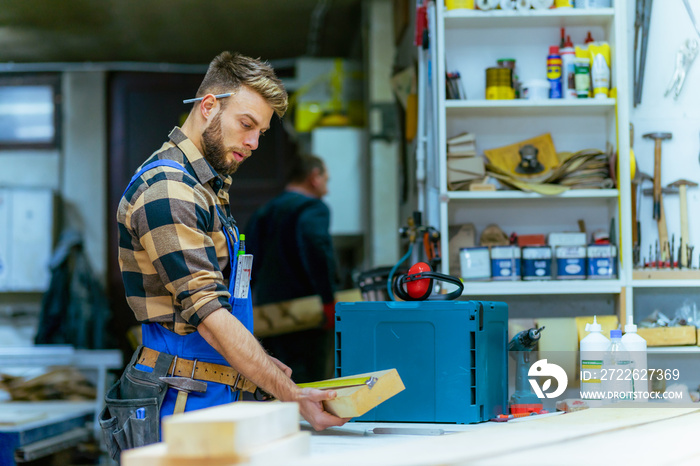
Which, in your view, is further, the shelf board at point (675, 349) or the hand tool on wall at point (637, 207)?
the hand tool on wall at point (637, 207)

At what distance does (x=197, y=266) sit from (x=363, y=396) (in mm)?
471

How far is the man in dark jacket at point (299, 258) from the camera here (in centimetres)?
391

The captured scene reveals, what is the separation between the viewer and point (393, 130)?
4.71m

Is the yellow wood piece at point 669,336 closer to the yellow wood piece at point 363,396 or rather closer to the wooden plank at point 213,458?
the yellow wood piece at point 363,396

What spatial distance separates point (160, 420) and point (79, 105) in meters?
5.23

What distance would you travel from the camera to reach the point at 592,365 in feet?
A: 6.55

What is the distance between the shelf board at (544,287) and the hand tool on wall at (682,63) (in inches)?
33.4

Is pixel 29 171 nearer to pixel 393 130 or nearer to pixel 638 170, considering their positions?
pixel 393 130

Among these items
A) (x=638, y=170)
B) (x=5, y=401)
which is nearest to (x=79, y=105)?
(x=5, y=401)

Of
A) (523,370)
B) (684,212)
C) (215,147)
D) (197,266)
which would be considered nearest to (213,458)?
(197,266)

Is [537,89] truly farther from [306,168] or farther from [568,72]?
[306,168]

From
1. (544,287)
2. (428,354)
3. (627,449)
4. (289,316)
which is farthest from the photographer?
(289,316)

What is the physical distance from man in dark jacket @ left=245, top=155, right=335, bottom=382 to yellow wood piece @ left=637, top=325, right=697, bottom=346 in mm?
1702

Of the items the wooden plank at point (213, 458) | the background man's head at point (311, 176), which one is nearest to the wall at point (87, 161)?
the background man's head at point (311, 176)
